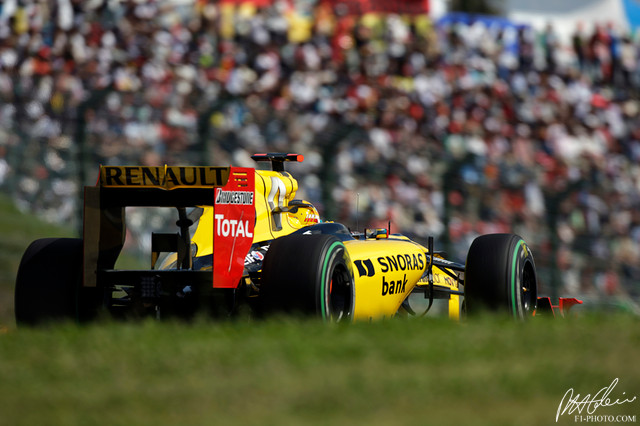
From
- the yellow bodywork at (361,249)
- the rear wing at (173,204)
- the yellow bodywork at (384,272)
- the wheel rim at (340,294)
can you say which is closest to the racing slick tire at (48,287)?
the rear wing at (173,204)

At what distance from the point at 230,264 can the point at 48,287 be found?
1354 millimetres

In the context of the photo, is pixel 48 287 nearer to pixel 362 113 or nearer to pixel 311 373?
pixel 311 373

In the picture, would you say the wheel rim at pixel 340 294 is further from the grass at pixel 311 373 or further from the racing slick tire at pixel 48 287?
the racing slick tire at pixel 48 287

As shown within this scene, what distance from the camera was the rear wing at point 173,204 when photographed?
5957 mm

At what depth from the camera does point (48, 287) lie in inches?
254

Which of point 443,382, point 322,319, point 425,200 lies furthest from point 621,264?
point 443,382

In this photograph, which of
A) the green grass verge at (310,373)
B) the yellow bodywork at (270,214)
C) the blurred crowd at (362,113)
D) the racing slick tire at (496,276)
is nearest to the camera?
the green grass verge at (310,373)

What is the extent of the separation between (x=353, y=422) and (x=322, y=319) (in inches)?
83.0

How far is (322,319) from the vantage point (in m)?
5.61

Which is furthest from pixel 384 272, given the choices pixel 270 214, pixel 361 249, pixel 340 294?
pixel 270 214

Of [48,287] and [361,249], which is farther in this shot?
[361,249]

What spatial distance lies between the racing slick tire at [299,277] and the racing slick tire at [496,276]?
4.59 ft

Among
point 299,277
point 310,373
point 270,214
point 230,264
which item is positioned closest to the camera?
point 310,373

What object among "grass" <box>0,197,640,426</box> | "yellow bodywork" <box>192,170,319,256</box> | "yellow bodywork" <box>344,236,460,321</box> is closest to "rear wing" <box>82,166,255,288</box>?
"yellow bodywork" <box>192,170,319,256</box>
